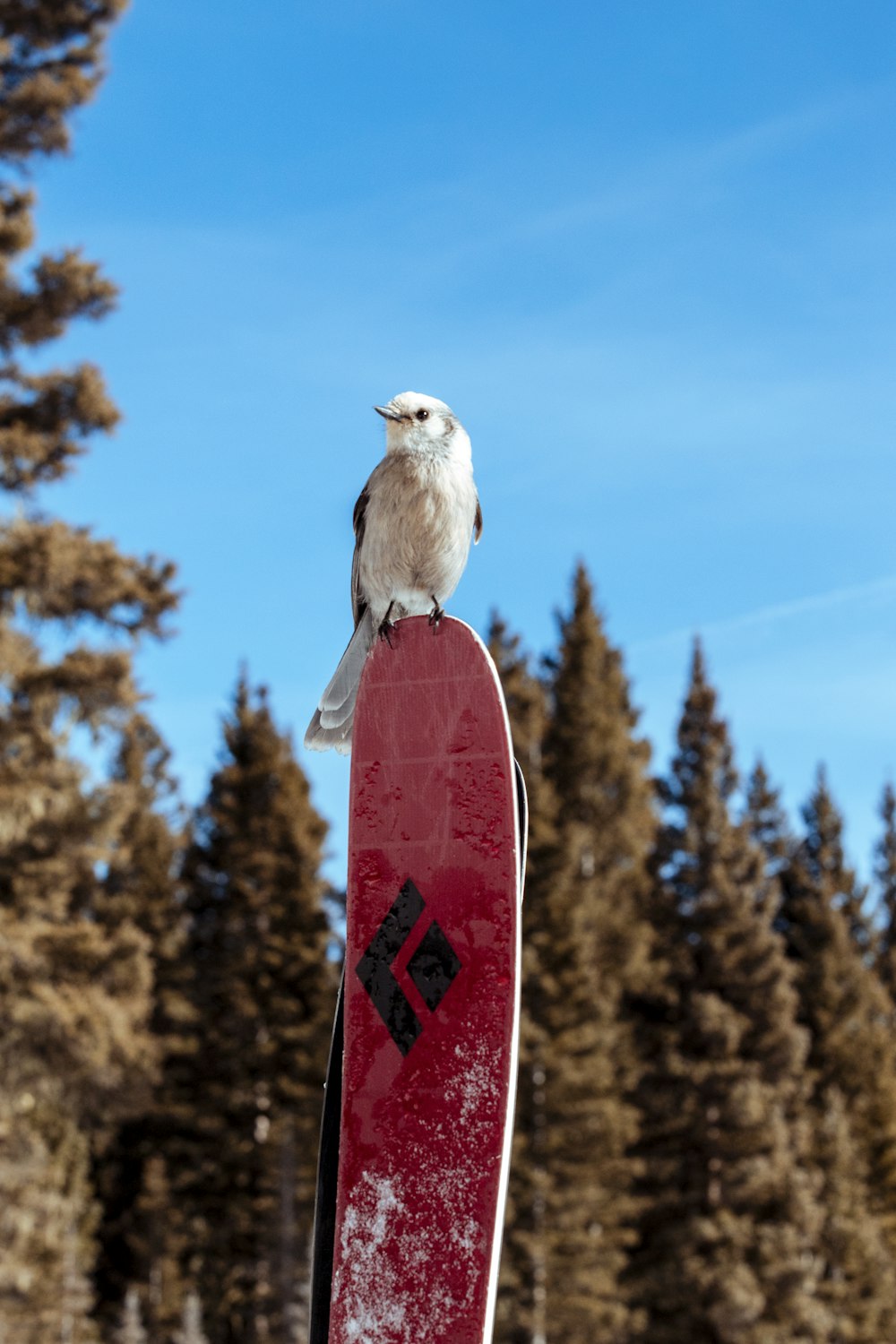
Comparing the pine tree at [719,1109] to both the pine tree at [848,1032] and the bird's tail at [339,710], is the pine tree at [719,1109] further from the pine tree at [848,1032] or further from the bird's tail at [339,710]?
the bird's tail at [339,710]

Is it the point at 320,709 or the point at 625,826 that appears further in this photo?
the point at 625,826

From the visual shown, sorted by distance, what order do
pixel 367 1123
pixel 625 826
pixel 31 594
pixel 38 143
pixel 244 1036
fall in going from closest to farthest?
1. pixel 367 1123
2. pixel 31 594
3. pixel 38 143
4. pixel 244 1036
5. pixel 625 826

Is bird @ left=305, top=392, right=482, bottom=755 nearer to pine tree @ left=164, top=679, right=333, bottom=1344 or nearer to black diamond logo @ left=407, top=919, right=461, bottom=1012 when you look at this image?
black diamond logo @ left=407, top=919, right=461, bottom=1012

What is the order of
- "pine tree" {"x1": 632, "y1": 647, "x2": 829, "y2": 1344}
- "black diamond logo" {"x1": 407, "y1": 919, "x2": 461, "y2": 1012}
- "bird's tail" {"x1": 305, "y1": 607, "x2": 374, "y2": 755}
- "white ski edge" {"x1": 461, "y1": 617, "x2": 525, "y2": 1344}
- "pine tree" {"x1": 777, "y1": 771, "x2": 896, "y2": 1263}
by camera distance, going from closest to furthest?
"white ski edge" {"x1": 461, "y1": 617, "x2": 525, "y2": 1344} → "black diamond logo" {"x1": 407, "y1": 919, "x2": 461, "y2": 1012} → "bird's tail" {"x1": 305, "y1": 607, "x2": 374, "y2": 755} → "pine tree" {"x1": 632, "y1": 647, "x2": 829, "y2": 1344} → "pine tree" {"x1": 777, "y1": 771, "x2": 896, "y2": 1263}

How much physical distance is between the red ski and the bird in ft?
1.10

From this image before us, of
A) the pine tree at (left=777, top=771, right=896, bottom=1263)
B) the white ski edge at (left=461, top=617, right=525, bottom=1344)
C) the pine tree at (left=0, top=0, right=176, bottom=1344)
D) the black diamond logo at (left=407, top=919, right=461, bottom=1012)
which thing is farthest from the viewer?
the pine tree at (left=777, top=771, right=896, bottom=1263)

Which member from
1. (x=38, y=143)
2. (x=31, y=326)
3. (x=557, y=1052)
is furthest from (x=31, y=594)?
(x=557, y=1052)

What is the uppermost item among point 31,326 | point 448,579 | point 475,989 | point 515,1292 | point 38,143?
point 38,143

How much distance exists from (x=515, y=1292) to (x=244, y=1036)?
11048 millimetres

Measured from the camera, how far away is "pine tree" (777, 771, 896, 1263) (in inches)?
1328

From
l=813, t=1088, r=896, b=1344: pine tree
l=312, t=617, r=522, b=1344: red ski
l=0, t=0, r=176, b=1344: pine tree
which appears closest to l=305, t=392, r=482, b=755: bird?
l=312, t=617, r=522, b=1344: red ski

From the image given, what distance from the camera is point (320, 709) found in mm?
4668

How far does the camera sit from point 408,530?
15.4ft

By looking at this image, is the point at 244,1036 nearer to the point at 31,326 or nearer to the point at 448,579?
the point at 31,326
